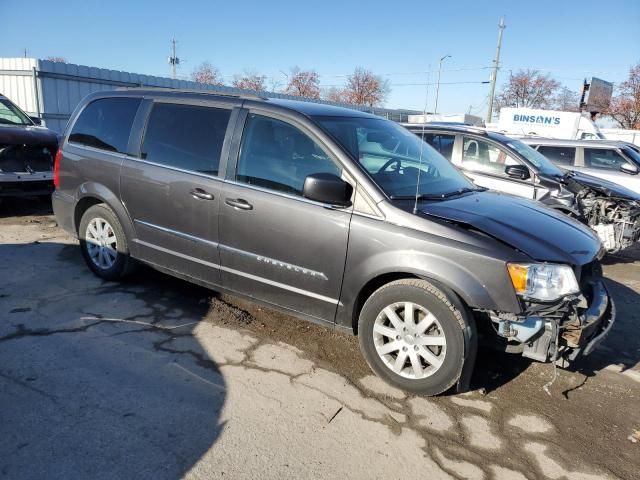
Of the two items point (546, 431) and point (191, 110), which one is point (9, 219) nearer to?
point (191, 110)

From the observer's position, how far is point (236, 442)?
8.86ft

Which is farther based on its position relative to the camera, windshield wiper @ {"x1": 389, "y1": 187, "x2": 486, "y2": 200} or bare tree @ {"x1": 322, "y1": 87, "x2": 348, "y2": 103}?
bare tree @ {"x1": 322, "y1": 87, "x2": 348, "y2": 103}

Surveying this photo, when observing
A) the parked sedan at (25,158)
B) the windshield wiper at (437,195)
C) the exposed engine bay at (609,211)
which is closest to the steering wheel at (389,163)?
the windshield wiper at (437,195)

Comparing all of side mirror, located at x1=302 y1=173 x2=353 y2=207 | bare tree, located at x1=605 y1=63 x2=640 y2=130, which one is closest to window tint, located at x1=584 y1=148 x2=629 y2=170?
side mirror, located at x1=302 y1=173 x2=353 y2=207

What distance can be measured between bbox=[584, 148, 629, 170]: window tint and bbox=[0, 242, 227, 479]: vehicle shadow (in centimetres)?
838

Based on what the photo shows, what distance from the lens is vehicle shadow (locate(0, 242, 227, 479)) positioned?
8.27ft

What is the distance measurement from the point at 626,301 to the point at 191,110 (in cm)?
520

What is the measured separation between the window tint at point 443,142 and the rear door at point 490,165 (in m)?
0.17

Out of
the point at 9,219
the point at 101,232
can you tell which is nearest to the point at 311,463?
the point at 101,232

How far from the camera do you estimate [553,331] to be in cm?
302

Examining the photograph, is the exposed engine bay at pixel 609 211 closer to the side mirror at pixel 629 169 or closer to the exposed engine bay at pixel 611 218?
the exposed engine bay at pixel 611 218

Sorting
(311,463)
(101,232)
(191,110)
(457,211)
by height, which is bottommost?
(311,463)

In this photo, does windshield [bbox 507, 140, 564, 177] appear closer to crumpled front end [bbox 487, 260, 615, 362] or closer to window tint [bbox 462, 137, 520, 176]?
window tint [bbox 462, 137, 520, 176]

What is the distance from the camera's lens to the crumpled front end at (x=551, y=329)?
301cm
